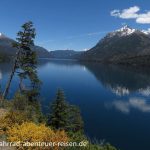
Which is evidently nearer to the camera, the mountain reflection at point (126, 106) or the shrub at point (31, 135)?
the shrub at point (31, 135)

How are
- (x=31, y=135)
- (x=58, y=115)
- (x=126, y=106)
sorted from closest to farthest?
Result: (x=31, y=135) < (x=58, y=115) < (x=126, y=106)

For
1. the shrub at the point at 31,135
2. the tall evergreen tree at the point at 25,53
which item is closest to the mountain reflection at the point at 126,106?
the tall evergreen tree at the point at 25,53

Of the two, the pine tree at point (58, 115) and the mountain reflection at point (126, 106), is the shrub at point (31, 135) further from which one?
the mountain reflection at point (126, 106)

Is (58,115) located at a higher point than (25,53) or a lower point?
lower

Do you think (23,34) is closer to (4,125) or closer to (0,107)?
(0,107)

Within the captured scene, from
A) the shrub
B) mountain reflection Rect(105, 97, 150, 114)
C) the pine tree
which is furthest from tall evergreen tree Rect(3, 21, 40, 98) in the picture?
mountain reflection Rect(105, 97, 150, 114)

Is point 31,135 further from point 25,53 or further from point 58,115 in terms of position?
point 25,53

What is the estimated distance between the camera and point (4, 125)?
69.8 feet

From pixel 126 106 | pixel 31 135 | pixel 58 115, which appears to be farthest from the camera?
pixel 126 106

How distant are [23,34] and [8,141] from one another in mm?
23960

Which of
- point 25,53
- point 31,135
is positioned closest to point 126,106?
point 25,53

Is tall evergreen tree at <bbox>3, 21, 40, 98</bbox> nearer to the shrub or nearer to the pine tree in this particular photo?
the pine tree

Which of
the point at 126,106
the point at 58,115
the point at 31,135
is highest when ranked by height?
the point at 31,135

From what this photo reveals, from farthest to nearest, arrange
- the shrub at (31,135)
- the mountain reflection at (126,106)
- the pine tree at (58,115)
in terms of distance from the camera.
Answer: the mountain reflection at (126,106) < the pine tree at (58,115) < the shrub at (31,135)
